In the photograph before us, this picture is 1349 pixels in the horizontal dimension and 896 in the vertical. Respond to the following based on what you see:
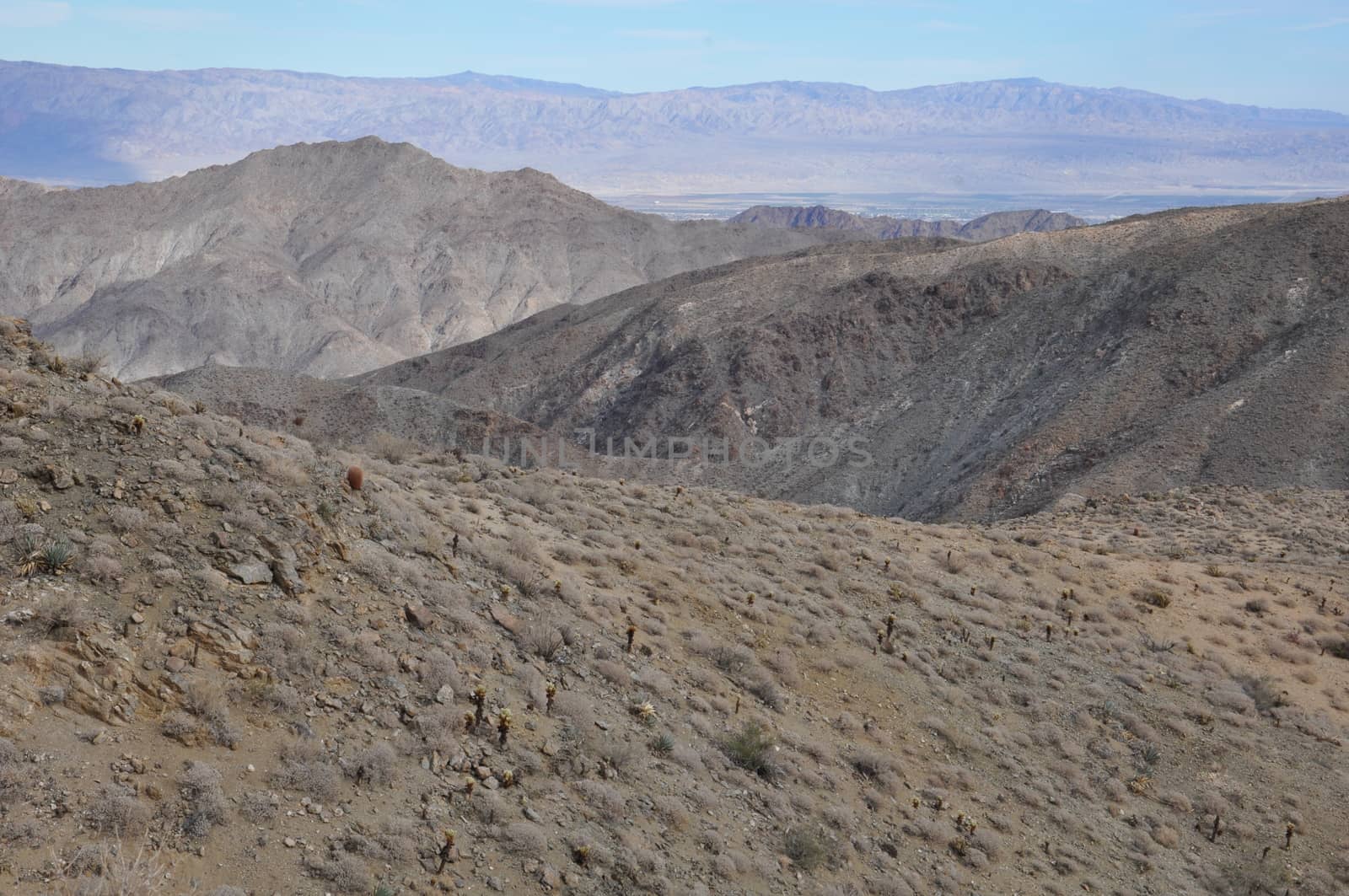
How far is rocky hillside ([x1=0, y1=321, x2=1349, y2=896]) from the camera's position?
8906 millimetres

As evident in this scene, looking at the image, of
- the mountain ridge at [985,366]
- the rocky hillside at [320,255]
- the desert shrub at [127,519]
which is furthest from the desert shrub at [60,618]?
the rocky hillside at [320,255]

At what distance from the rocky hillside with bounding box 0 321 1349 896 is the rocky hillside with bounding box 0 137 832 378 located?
340 ft

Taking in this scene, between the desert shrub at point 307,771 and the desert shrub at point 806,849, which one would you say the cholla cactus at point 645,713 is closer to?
the desert shrub at point 806,849

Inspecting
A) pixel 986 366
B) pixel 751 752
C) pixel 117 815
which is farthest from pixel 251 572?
pixel 986 366

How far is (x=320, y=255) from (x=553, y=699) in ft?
456

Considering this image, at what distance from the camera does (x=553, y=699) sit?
1202cm

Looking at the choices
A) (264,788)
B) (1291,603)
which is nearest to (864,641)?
(264,788)

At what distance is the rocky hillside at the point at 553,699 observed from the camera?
351 inches

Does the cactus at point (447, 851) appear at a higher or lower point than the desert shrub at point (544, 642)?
lower

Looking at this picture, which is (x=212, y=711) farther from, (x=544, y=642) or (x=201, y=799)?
(x=544, y=642)

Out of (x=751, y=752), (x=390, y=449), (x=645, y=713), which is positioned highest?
(x=390, y=449)

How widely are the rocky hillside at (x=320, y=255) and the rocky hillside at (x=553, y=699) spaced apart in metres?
103

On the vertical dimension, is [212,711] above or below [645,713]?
above

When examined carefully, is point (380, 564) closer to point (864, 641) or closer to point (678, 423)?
point (864, 641)
